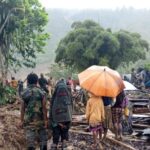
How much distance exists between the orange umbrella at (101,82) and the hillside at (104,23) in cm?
8516

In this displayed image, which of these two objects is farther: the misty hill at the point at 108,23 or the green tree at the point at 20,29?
the misty hill at the point at 108,23

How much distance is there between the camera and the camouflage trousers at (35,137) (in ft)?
26.7

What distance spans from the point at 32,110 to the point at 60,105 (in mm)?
921

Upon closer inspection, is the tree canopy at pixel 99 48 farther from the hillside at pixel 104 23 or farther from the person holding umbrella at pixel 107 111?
the hillside at pixel 104 23

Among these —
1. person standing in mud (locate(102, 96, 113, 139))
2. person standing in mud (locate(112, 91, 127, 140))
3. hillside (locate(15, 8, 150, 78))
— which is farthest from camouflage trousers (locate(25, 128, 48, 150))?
hillside (locate(15, 8, 150, 78))

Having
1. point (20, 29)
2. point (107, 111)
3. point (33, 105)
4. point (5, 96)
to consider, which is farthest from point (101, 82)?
point (20, 29)

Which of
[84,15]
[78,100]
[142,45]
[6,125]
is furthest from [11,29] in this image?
[84,15]

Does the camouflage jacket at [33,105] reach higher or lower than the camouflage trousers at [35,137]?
higher

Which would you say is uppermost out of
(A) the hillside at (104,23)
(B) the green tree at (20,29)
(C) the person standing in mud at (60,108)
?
(A) the hillside at (104,23)

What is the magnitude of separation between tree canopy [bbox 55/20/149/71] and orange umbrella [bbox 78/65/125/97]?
1017 inches

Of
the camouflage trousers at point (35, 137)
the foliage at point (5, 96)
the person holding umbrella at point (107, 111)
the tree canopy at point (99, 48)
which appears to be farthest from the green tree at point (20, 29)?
the camouflage trousers at point (35, 137)

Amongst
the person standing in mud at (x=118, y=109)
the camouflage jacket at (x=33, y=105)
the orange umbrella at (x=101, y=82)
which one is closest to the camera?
the camouflage jacket at (x=33, y=105)

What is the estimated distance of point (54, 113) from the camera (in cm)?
887

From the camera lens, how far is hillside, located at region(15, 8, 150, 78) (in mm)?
106250
